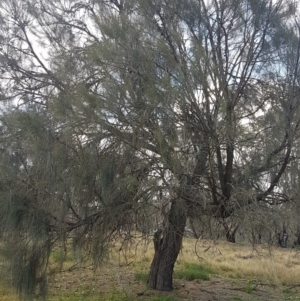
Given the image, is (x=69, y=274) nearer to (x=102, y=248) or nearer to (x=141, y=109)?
(x=102, y=248)

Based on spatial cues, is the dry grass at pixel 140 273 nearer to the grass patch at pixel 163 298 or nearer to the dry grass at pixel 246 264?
the dry grass at pixel 246 264

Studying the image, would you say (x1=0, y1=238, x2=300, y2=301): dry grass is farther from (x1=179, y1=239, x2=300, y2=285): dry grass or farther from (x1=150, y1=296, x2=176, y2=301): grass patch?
(x1=150, y1=296, x2=176, y2=301): grass patch

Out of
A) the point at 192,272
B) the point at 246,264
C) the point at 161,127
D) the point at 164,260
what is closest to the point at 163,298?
the point at 164,260

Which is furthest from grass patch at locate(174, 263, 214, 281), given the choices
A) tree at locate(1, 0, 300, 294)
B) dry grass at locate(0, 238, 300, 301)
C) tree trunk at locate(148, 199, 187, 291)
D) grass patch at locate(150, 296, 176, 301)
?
tree at locate(1, 0, 300, 294)

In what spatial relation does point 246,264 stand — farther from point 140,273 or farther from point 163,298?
point 163,298

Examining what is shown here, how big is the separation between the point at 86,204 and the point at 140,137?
1093 mm

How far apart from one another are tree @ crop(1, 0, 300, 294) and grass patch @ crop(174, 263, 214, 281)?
4.31 m

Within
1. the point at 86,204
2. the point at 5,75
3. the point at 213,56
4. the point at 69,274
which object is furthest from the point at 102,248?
the point at 69,274

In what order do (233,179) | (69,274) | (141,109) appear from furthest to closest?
(69,274) → (233,179) → (141,109)

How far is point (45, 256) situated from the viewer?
665 cm

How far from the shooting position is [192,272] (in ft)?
36.9

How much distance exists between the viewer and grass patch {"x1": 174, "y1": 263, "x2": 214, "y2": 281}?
10.9 meters

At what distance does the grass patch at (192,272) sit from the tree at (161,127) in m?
4.31

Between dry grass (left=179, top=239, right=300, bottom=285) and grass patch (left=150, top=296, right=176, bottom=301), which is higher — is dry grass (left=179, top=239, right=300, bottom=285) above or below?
above
